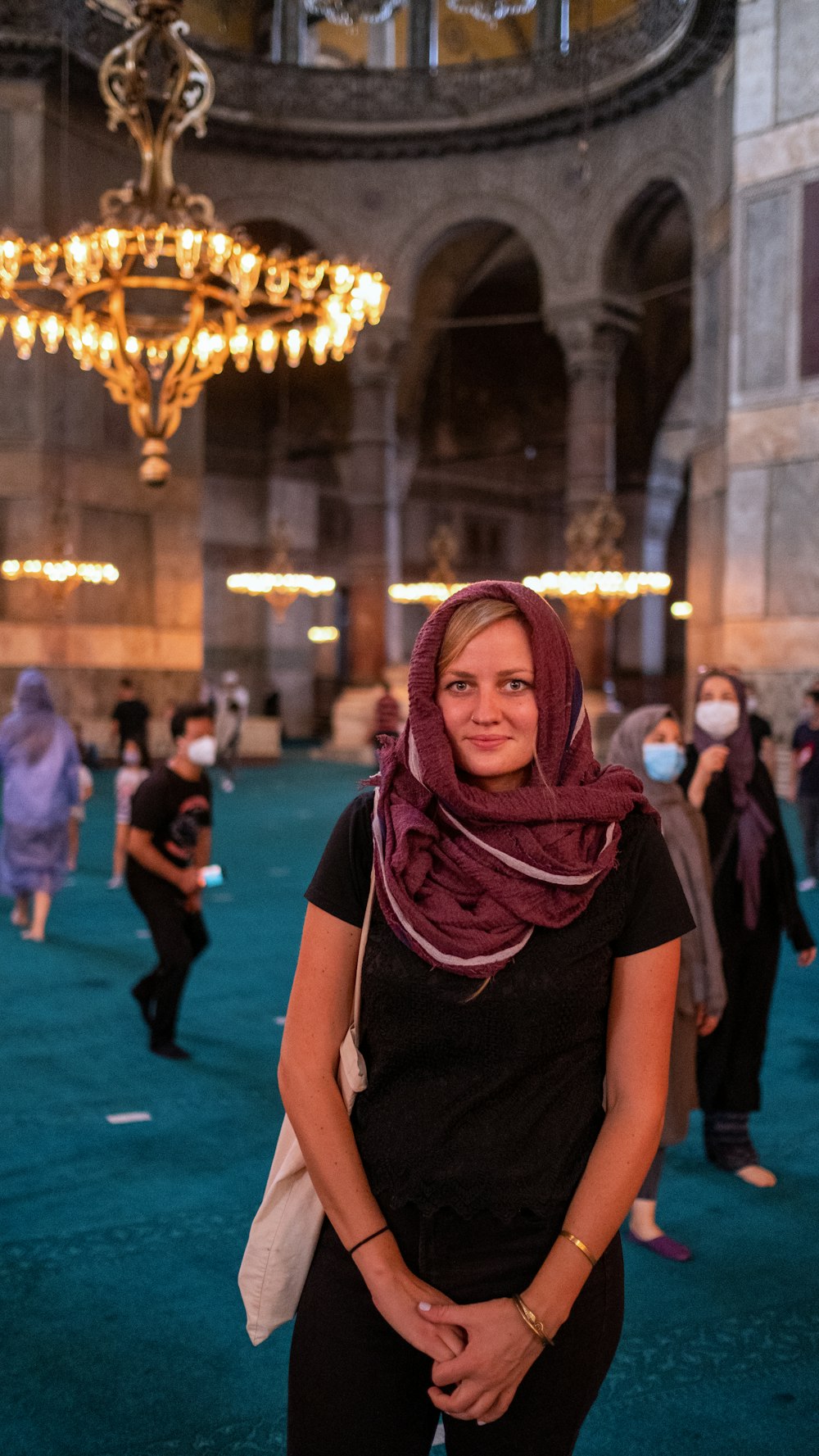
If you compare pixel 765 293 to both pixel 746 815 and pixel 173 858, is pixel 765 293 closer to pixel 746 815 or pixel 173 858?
pixel 173 858

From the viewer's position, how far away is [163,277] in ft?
28.4

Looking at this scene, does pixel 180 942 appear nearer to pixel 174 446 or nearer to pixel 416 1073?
pixel 416 1073

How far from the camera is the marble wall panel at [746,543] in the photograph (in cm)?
1484

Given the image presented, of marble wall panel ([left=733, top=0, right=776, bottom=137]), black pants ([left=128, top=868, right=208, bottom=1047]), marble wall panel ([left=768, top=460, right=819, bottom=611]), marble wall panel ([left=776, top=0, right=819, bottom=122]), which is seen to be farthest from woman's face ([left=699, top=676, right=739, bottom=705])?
marble wall panel ([left=733, top=0, right=776, bottom=137])

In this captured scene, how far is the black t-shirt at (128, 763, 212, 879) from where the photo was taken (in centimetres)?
512

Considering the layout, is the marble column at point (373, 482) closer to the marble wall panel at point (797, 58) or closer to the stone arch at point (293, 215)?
the stone arch at point (293, 215)

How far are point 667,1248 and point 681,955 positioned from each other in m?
0.79

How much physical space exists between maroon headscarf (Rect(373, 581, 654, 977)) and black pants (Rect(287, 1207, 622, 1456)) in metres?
0.35

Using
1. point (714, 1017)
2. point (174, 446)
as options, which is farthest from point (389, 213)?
point (714, 1017)

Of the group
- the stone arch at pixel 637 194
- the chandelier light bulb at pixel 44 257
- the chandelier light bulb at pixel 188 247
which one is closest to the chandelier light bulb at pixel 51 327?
the chandelier light bulb at pixel 44 257

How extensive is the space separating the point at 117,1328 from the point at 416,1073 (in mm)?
1843

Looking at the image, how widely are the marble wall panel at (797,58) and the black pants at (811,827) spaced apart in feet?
28.8

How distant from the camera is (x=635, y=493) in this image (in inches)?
1069

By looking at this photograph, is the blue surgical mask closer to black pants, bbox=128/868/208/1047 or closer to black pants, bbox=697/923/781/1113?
black pants, bbox=697/923/781/1113
